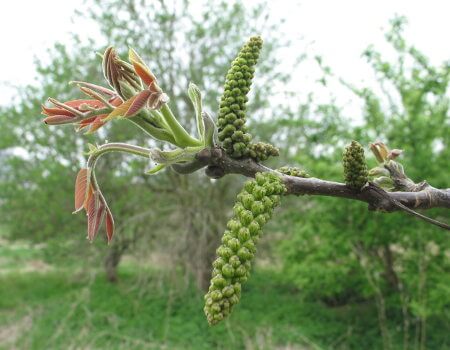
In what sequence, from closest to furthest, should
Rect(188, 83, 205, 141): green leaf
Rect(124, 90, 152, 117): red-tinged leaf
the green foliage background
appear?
Rect(124, 90, 152, 117): red-tinged leaf < Rect(188, 83, 205, 141): green leaf < the green foliage background

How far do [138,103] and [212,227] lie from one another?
24.1 ft

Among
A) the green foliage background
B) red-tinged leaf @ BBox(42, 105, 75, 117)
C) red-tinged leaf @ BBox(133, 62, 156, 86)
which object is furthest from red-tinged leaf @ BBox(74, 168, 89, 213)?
the green foliage background

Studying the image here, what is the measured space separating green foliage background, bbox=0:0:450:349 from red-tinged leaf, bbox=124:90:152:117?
4.55m

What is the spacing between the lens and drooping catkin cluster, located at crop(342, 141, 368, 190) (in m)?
0.70

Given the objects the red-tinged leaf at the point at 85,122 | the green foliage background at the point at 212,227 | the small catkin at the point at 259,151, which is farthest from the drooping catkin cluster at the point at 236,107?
the green foliage background at the point at 212,227

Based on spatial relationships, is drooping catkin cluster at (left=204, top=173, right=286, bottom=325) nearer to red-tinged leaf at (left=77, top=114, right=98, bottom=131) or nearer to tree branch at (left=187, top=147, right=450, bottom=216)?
tree branch at (left=187, top=147, right=450, bottom=216)

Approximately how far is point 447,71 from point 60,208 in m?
6.55

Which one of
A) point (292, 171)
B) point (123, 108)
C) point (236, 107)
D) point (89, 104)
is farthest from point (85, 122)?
point (292, 171)

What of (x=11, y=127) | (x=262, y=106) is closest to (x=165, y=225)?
(x=262, y=106)

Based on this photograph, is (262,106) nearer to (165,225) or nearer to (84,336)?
(165,225)

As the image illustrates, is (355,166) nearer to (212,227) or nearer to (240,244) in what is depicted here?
(240,244)

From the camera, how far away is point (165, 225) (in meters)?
8.05

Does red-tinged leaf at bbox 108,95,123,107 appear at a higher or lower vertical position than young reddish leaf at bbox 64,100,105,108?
higher

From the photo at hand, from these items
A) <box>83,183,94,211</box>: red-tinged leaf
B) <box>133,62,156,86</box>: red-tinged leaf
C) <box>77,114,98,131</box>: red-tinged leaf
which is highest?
<box>133,62,156,86</box>: red-tinged leaf
